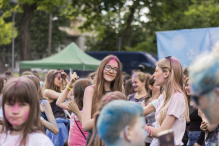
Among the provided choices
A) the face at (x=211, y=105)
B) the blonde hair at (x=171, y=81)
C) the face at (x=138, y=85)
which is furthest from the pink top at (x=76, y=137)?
the face at (x=211, y=105)

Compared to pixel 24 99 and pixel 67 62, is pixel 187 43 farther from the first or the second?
pixel 67 62

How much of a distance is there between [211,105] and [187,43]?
6273 mm

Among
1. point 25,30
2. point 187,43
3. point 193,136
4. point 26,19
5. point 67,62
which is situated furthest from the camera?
point 25,30

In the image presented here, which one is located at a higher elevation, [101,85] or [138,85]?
[101,85]

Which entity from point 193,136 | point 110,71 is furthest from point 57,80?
point 193,136

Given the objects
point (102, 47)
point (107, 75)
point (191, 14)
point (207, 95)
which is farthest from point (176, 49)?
point (102, 47)

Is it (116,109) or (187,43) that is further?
(187,43)

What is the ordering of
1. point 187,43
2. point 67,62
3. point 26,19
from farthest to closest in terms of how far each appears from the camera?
point 26,19 → point 67,62 → point 187,43

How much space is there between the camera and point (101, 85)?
318 centimetres

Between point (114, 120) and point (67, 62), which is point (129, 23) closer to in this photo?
point (67, 62)

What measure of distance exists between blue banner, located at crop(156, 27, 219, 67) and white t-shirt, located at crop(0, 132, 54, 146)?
5.57 meters

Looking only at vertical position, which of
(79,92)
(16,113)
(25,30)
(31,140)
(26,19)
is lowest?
(31,140)

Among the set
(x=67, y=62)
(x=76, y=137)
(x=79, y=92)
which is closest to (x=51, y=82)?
(x=79, y=92)

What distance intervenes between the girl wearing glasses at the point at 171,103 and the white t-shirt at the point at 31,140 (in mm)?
1015
